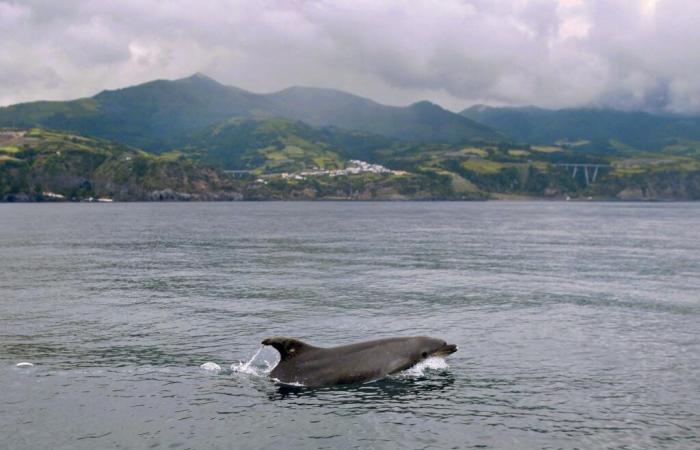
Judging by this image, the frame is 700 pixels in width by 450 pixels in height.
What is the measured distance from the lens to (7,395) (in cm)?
3397

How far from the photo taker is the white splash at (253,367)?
127ft

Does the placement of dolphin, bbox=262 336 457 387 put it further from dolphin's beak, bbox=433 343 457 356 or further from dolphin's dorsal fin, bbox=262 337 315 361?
dolphin's beak, bbox=433 343 457 356

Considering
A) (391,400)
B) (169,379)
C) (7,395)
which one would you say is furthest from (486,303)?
(7,395)

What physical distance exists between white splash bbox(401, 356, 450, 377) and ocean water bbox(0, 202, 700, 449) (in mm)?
209

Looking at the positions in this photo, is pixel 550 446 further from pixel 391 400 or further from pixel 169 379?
pixel 169 379

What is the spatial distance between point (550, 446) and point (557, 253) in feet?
299

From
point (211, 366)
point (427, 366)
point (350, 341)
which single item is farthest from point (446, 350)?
point (211, 366)

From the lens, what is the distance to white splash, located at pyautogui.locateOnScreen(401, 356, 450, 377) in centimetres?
3828

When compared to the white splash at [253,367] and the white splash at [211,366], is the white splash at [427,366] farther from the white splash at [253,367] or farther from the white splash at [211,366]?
the white splash at [211,366]

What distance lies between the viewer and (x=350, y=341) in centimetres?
4584

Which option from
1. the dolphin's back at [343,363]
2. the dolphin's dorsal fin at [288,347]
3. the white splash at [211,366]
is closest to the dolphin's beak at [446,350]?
the dolphin's back at [343,363]

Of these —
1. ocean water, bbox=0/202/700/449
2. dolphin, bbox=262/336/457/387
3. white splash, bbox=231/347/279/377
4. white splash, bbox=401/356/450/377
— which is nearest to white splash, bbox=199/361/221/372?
ocean water, bbox=0/202/700/449

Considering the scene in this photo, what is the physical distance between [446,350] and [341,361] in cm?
719

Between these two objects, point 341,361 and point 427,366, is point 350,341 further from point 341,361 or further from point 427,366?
point 341,361
